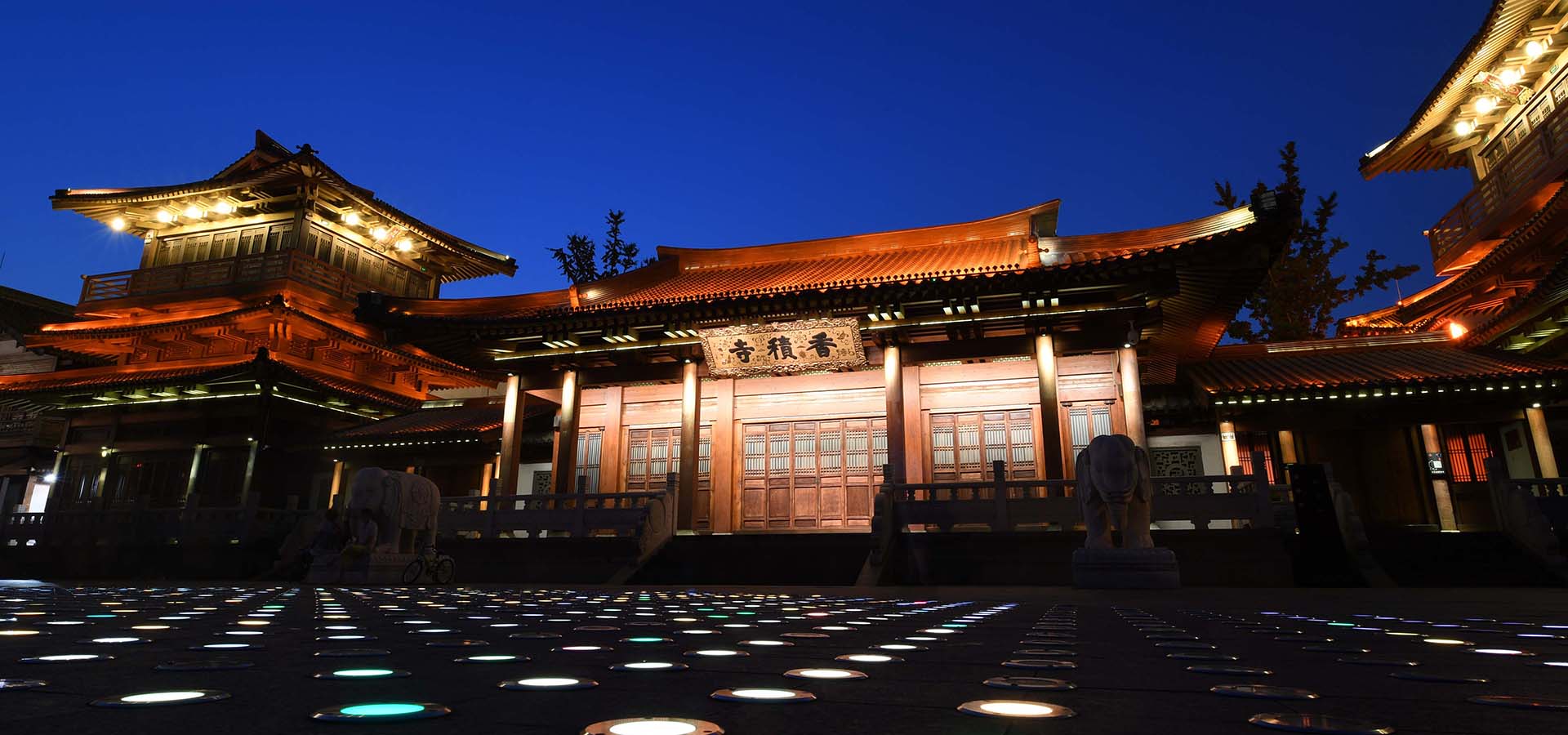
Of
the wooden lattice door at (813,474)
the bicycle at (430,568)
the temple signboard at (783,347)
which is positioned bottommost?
the bicycle at (430,568)

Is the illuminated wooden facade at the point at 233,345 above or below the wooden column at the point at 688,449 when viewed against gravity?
above

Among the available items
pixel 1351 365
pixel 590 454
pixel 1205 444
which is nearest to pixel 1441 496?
pixel 1351 365

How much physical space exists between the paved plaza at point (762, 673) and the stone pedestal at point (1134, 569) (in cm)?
378

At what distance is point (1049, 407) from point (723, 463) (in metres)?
6.80

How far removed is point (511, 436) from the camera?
51.6ft

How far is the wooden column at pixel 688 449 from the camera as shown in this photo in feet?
46.2

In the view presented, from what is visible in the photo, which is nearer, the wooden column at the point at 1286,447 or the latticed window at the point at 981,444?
the latticed window at the point at 981,444

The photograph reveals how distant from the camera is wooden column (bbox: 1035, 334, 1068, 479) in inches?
491

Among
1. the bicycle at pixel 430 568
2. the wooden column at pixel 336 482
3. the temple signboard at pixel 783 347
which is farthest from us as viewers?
the wooden column at pixel 336 482

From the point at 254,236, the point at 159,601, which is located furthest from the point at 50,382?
the point at 159,601

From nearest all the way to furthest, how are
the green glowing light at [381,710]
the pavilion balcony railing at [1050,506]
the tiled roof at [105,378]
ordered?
the green glowing light at [381,710]
the pavilion balcony railing at [1050,506]
the tiled roof at [105,378]

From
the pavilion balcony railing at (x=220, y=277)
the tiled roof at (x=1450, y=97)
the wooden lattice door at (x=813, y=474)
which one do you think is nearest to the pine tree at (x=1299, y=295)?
the tiled roof at (x=1450, y=97)

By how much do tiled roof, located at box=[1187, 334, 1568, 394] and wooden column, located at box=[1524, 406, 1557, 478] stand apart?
37.5 inches

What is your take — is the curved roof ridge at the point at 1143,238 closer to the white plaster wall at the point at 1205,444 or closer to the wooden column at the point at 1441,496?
the white plaster wall at the point at 1205,444
